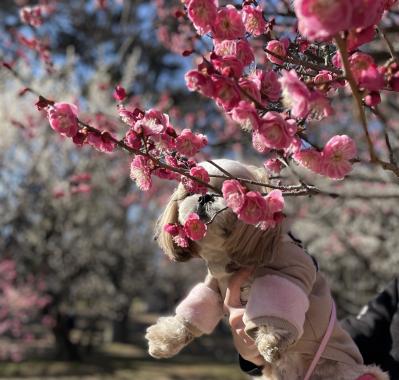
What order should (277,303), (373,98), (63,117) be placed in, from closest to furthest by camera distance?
(373,98) → (63,117) → (277,303)

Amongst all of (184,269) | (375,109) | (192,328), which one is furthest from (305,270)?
(184,269)

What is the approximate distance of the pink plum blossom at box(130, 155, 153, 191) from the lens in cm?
138

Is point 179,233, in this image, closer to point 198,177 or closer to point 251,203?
point 198,177

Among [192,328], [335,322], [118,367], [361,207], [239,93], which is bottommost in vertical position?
[118,367]

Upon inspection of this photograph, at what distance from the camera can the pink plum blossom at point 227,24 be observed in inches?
46.9

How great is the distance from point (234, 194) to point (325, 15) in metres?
0.54

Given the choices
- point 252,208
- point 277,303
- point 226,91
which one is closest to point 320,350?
point 277,303

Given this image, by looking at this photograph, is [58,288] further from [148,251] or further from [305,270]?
[305,270]

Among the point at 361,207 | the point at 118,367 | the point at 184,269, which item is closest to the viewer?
the point at 361,207

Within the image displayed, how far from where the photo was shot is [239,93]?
3.58 feet

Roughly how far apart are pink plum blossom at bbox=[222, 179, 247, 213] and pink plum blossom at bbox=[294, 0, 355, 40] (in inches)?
19.8

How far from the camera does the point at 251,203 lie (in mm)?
1272

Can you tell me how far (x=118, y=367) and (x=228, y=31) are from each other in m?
9.83

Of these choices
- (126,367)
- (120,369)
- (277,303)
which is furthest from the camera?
(126,367)
